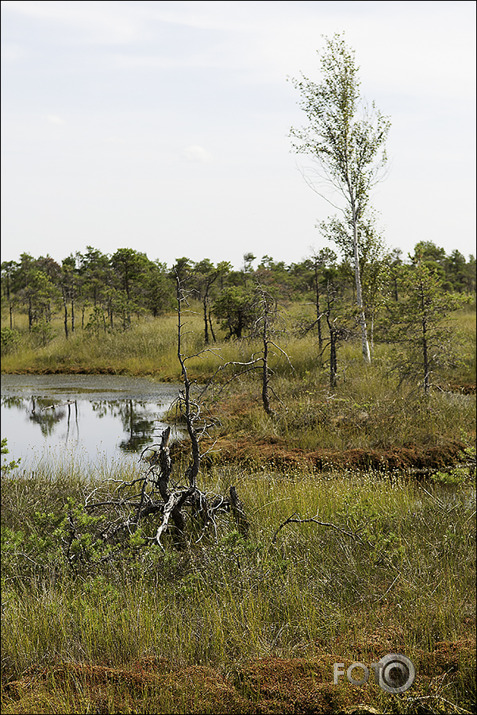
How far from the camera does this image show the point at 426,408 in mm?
11617

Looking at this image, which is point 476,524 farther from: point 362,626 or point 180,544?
point 180,544

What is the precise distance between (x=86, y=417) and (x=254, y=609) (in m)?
9.08

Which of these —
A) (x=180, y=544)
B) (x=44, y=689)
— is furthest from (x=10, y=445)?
(x=44, y=689)

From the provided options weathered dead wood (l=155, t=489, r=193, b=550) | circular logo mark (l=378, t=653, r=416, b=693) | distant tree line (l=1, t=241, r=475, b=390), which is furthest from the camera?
distant tree line (l=1, t=241, r=475, b=390)

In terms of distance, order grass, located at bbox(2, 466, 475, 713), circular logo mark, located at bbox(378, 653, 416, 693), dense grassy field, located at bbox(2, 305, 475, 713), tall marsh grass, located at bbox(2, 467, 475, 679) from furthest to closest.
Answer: tall marsh grass, located at bbox(2, 467, 475, 679) → grass, located at bbox(2, 466, 475, 713) → dense grassy field, located at bbox(2, 305, 475, 713) → circular logo mark, located at bbox(378, 653, 416, 693)

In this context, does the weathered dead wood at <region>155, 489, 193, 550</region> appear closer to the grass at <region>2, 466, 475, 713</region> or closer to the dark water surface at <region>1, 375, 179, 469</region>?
the grass at <region>2, 466, 475, 713</region>

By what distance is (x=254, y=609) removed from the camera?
14.1 ft

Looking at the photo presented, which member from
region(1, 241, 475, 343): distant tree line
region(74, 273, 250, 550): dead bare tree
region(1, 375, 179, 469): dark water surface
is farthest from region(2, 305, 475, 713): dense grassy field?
region(1, 241, 475, 343): distant tree line

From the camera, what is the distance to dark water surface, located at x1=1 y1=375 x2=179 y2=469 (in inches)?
394

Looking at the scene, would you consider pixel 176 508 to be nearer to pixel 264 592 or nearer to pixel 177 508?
pixel 177 508

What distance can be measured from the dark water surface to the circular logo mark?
5.98 m

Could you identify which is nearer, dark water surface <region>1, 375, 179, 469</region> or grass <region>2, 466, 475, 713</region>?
grass <region>2, 466, 475, 713</region>

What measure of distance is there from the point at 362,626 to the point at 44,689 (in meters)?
1.97

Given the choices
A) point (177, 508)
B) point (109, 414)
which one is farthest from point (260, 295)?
point (177, 508)
